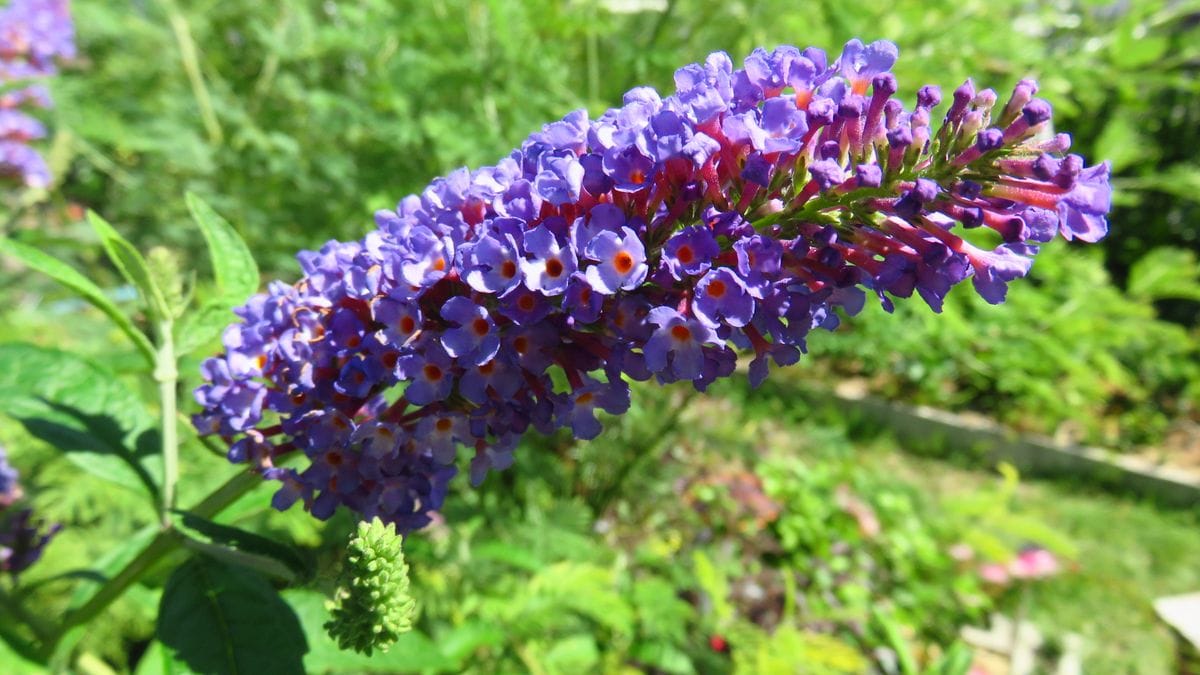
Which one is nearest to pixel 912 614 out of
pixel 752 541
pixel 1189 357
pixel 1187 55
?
pixel 752 541

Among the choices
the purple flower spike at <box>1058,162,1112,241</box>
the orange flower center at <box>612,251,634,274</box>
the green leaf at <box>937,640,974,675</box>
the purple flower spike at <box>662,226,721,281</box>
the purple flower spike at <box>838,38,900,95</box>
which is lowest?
the green leaf at <box>937,640,974,675</box>

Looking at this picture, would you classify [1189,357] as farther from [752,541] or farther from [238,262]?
[238,262]

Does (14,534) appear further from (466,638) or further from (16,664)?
(466,638)

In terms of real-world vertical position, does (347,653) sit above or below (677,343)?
below

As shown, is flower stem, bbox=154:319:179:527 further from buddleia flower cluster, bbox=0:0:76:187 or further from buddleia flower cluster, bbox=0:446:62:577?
buddleia flower cluster, bbox=0:0:76:187

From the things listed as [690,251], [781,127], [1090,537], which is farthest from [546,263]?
[1090,537]

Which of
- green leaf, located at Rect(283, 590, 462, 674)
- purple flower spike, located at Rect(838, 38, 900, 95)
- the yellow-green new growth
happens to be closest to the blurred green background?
green leaf, located at Rect(283, 590, 462, 674)
